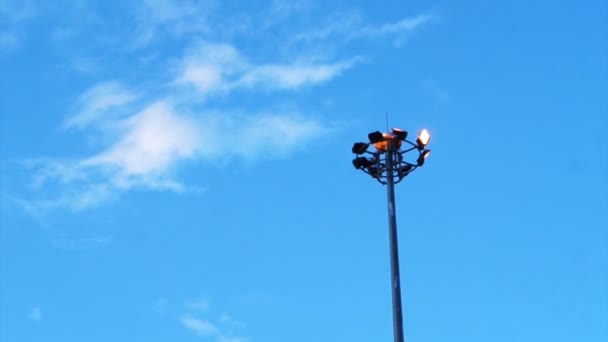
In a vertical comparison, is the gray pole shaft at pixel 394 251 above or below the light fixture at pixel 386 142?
below

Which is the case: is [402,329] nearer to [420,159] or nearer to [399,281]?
[399,281]

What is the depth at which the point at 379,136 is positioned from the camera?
43281 millimetres

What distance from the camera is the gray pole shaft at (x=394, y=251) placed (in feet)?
134

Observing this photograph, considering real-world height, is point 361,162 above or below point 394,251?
above

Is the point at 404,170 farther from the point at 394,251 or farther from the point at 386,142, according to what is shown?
the point at 394,251

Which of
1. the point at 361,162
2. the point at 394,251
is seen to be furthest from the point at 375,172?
the point at 394,251

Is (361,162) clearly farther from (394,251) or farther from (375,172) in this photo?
(394,251)

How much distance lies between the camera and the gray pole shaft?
40812 millimetres

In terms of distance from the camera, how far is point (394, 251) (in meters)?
42.1

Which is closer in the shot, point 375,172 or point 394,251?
point 394,251

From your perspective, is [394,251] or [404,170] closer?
[394,251]

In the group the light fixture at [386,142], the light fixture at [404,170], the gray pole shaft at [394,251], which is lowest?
the gray pole shaft at [394,251]

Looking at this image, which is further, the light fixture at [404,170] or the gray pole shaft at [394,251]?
the light fixture at [404,170]

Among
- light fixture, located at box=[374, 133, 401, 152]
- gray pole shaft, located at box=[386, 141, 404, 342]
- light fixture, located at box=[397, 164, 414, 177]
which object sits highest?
light fixture, located at box=[374, 133, 401, 152]
